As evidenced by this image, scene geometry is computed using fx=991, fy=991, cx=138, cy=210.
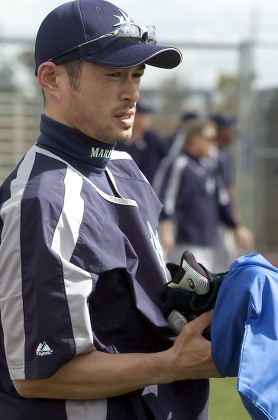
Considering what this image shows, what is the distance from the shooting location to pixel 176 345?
114 inches

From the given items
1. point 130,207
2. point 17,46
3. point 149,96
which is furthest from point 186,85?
point 130,207

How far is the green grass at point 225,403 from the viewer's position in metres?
6.81

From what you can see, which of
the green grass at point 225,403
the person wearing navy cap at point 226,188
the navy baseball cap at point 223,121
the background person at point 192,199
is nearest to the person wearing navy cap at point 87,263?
the green grass at point 225,403

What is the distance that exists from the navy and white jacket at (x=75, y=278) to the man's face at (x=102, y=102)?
0.04 meters

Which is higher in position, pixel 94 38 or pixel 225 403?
pixel 94 38

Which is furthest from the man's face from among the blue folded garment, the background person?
the background person

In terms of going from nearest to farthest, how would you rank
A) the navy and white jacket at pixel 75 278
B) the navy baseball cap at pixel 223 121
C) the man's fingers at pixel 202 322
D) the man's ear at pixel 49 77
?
the navy and white jacket at pixel 75 278 < the man's fingers at pixel 202 322 < the man's ear at pixel 49 77 < the navy baseball cap at pixel 223 121

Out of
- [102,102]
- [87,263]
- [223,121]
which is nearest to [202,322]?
[87,263]

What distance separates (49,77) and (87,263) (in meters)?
0.62

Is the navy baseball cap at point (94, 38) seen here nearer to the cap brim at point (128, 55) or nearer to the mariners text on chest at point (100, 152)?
the cap brim at point (128, 55)

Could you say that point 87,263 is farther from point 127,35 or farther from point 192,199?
point 192,199

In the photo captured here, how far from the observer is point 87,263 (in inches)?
111

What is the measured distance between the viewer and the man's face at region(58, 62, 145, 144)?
2986 millimetres

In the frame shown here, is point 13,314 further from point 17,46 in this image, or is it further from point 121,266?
point 17,46
